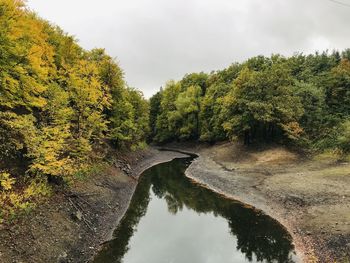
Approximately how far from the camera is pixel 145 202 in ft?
125

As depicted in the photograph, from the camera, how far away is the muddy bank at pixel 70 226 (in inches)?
717

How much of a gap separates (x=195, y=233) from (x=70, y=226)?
10.5 m

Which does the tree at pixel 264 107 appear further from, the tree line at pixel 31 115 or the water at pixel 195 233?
the tree line at pixel 31 115

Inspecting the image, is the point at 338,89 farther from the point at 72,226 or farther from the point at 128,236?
the point at 72,226

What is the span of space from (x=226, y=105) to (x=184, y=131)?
27.7m

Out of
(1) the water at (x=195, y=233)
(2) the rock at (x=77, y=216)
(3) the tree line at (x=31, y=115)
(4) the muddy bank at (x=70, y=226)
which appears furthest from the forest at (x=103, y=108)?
(1) the water at (x=195, y=233)

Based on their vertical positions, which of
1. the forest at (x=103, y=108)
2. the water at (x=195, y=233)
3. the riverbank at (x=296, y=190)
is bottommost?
the water at (x=195, y=233)

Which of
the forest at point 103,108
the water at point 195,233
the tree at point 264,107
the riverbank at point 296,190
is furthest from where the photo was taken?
the tree at point 264,107

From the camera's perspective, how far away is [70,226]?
23.1m

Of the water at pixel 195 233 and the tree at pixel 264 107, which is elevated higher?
the tree at pixel 264 107

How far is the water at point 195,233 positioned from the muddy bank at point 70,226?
3.85 feet

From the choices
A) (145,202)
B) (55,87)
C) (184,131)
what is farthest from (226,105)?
(55,87)

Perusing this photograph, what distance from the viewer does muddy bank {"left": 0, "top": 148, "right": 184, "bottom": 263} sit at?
18.2m

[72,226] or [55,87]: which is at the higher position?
[55,87]
